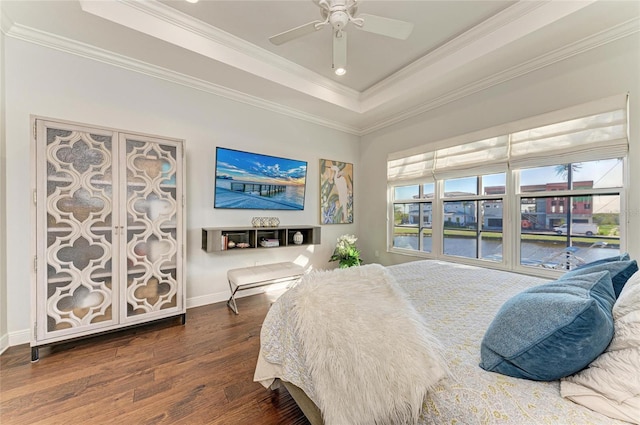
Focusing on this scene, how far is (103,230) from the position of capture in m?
2.21

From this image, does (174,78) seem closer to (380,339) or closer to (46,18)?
(46,18)

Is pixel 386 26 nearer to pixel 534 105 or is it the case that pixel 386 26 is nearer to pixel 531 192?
pixel 534 105

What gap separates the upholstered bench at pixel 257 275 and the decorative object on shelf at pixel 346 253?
0.94 metres

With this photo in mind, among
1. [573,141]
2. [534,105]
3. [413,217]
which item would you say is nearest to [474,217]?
[413,217]

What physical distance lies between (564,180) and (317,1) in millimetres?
2934

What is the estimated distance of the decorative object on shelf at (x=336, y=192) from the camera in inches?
166

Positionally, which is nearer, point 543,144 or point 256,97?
point 543,144

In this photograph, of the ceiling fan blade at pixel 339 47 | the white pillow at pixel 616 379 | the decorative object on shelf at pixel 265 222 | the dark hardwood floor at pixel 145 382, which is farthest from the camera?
the decorative object on shelf at pixel 265 222

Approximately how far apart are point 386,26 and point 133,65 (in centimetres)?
267

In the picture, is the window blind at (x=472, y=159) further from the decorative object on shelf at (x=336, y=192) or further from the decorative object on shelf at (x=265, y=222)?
the decorative object on shelf at (x=265, y=222)

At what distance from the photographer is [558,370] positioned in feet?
2.65

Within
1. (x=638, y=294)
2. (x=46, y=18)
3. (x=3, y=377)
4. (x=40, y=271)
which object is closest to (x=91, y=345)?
(x=3, y=377)

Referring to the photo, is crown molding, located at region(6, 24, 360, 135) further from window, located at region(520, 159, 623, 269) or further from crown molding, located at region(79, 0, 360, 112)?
window, located at region(520, 159, 623, 269)

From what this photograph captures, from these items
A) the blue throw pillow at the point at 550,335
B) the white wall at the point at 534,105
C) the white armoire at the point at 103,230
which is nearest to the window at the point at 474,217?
the white wall at the point at 534,105
